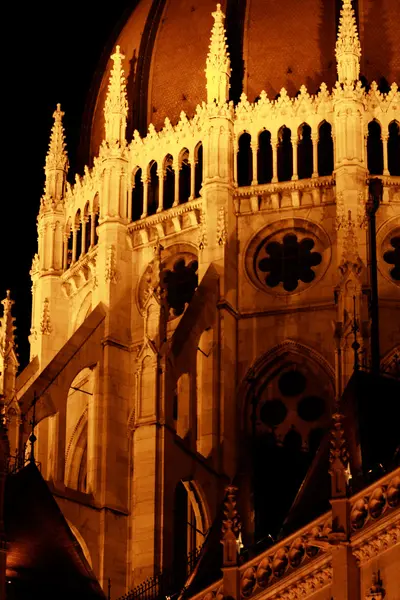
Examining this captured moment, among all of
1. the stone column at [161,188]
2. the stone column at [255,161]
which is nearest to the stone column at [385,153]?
the stone column at [255,161]

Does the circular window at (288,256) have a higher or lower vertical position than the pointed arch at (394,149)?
lower

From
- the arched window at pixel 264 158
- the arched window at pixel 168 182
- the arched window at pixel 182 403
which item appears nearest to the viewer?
the arched window at pixel 182 403

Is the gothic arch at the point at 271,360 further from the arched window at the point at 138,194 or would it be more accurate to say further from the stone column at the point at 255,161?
the arched window at the point at 138,194

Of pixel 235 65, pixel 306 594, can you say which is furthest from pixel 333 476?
pixel 235 65

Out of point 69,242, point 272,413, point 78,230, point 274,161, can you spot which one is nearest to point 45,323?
point 69,242

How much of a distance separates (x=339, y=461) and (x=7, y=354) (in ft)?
52.8

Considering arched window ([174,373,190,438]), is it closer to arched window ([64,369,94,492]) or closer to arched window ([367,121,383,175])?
arched window ([64,369,94,492])

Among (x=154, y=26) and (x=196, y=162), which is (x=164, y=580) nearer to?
(x=196, y=162)

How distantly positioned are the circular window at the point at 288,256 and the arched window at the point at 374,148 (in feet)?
6.65

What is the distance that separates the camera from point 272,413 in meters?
49.0

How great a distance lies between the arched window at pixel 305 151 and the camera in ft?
165

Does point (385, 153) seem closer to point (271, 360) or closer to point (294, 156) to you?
point (294, 156)

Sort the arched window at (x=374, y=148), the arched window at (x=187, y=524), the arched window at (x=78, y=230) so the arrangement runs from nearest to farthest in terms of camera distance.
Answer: the arched window at (x=187, y=524) < the arched window at (x=374, y=148) < the arched window at (x=78, y=230)

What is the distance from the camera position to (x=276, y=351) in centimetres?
4916
